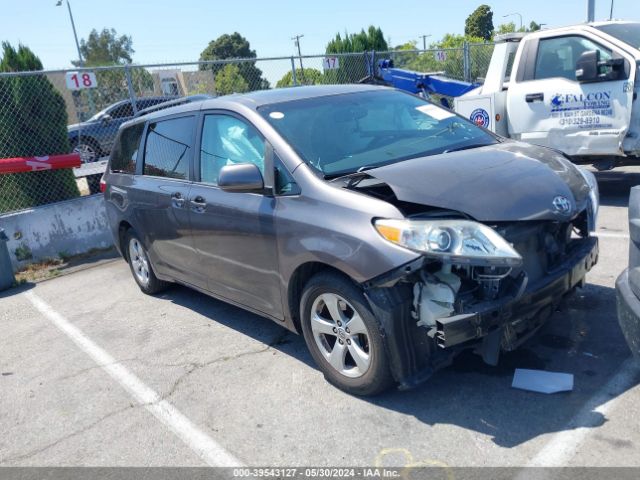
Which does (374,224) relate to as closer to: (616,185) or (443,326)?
(443,326)

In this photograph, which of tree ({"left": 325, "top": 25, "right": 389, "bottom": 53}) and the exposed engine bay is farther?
tree ({"left": 325, "top": 25, "right": 389, "bottom": 53})

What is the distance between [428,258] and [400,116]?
5.92 feet

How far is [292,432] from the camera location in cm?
333

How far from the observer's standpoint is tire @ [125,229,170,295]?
5.96m

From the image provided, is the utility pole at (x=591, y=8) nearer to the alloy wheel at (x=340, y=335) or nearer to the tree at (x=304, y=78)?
the tree at (x=304, y=78)

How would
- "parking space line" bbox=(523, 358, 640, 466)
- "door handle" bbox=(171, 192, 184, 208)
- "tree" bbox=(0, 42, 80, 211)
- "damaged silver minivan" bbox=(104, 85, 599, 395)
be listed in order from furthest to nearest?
"tree" bbox=(0, 42, 80, 211) → "door handle" bbox=(171, 192, 184, 208) → "damaged silver minivan" bbox=(104, 85, 599, 395) → "parking space line" bbox=(523, 358, 640, 466)

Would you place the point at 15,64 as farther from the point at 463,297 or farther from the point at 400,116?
the point at 463,297

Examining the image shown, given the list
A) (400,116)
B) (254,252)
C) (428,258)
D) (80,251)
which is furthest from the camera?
(80,251)

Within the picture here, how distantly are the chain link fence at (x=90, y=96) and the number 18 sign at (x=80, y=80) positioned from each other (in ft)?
0.05

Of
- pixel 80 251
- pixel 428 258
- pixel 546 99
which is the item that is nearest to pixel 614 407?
pixel 428 258

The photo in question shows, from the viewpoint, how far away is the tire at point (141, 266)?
5.96 metres

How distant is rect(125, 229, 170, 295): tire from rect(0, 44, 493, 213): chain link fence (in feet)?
11.6

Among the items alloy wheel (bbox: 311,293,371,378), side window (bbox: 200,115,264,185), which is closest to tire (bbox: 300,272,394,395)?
alloy wheel (bbox: 311,293,371,378)

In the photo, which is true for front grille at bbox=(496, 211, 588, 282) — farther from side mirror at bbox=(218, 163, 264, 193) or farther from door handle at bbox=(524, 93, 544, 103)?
door handle at bbox=(524, 93, 544, 103)
